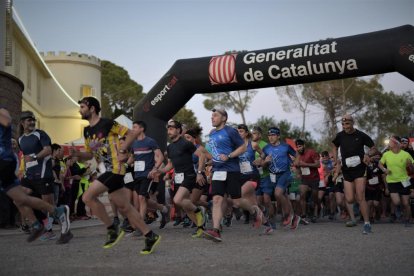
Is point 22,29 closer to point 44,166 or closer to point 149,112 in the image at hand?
point 149,112

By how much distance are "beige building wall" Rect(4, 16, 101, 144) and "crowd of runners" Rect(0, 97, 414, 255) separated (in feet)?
52.3

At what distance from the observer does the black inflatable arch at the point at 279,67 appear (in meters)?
11.9

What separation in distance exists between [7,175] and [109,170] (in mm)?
1611

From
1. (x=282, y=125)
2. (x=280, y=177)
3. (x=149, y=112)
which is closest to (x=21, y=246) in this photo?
(x=280, y=177)

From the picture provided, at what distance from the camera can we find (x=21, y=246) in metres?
8.30

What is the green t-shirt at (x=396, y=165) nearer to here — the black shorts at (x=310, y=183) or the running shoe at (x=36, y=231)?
the black shorts at (x=310, y=183)

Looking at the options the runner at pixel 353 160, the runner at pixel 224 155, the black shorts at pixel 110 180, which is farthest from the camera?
the runner at pixel 353 160

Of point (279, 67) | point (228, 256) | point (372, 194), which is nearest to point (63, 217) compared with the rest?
point (228, 256)

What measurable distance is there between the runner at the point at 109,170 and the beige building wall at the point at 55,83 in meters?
19.7

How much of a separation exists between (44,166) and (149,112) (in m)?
5.23

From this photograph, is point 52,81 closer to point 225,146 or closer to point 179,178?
point 179,178

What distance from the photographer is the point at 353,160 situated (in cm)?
1011

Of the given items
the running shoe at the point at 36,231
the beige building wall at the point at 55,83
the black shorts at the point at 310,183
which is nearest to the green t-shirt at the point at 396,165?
the black shorts at the point at 310,183

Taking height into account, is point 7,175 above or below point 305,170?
below
